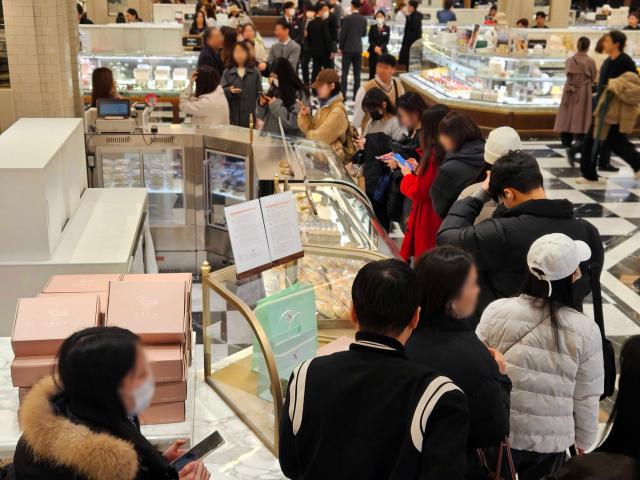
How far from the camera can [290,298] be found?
3084 millimetres

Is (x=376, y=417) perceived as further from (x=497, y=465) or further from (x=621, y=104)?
(x=621, y=104)

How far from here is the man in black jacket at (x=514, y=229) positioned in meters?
3.40

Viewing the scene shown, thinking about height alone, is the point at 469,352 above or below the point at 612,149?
above

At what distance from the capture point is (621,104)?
8773 mm

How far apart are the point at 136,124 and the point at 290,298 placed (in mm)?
4017

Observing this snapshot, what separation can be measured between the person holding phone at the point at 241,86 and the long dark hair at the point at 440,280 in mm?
5946

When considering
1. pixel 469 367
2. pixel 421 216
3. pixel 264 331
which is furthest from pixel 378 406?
pixel 421 216

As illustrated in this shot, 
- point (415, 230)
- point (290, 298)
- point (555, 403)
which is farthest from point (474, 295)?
point (415, 230)

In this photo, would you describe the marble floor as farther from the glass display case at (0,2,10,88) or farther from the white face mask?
the glass display case at (0,2,10,88)

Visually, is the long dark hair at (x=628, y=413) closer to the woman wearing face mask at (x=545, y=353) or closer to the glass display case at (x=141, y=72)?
the woman wearing face mask at (x=545, y=353)

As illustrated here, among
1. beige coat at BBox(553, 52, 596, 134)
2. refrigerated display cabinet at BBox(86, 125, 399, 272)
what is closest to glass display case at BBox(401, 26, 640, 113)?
beige coat at BBox(553, 52, 596, 134)

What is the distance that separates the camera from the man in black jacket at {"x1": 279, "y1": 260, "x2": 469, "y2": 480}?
73.8 inches

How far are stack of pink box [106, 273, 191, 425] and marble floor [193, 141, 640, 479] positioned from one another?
0.16 m

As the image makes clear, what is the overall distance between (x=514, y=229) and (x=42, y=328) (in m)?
1.97
